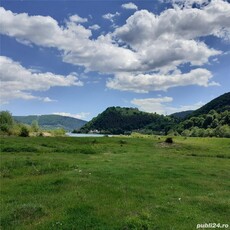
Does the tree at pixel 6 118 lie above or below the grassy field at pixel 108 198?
above

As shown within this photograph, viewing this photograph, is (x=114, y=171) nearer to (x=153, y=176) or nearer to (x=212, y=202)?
(x=153, y=176)

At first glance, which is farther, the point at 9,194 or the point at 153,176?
the point at 153,176

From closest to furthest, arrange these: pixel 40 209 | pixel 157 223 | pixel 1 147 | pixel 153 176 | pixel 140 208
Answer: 1. pixel 157 223
2. pixel 40 209
3. pixel 140 208
4. pixel 153 176
5. pixel 1 147

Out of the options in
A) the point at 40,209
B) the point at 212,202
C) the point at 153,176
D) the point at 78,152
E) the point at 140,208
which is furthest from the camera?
the point at 78,152

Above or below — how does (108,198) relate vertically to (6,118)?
below

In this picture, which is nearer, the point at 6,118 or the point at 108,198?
the point at 108,198

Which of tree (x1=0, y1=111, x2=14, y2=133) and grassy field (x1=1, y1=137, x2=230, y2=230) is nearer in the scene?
grassy field (x1=1, y1=137, x2=230, y2=230)

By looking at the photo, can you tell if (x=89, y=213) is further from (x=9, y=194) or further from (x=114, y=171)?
(x=114, y=171)

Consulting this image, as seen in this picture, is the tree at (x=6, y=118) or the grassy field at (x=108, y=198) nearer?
the grassy field at (x=108, y=198)

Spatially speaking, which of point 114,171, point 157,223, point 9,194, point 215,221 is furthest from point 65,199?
point 114,171

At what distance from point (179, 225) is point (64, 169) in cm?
1872

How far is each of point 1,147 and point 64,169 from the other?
2376cm

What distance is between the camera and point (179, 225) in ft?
57.9

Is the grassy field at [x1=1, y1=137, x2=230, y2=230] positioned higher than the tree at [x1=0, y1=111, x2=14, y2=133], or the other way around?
the tree at [x1=0, y1=111, x2=14, y2=133]
